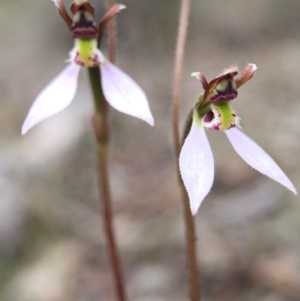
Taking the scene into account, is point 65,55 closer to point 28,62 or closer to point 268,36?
point 28,62

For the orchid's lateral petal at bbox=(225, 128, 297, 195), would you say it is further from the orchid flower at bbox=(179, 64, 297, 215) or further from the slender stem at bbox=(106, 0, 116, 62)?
the slender stem at bbox=(106, 0, 116, 62)

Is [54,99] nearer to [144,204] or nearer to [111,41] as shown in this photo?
[111,41]

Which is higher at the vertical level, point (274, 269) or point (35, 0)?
point (35, 0)

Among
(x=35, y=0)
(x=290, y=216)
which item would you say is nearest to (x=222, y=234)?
(x=290, y=216)

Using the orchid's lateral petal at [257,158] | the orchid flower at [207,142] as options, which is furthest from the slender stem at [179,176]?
the orchid's lateral petal at [257,158]

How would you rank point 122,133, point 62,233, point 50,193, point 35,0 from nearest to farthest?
point 62,233 < point 50,193 < point 122,133 < point 35,0

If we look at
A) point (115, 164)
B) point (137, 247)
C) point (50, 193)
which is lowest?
point (137, 247)

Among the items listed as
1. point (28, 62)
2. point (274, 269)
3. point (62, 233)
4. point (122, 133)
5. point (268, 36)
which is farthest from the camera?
point (268, 36)
